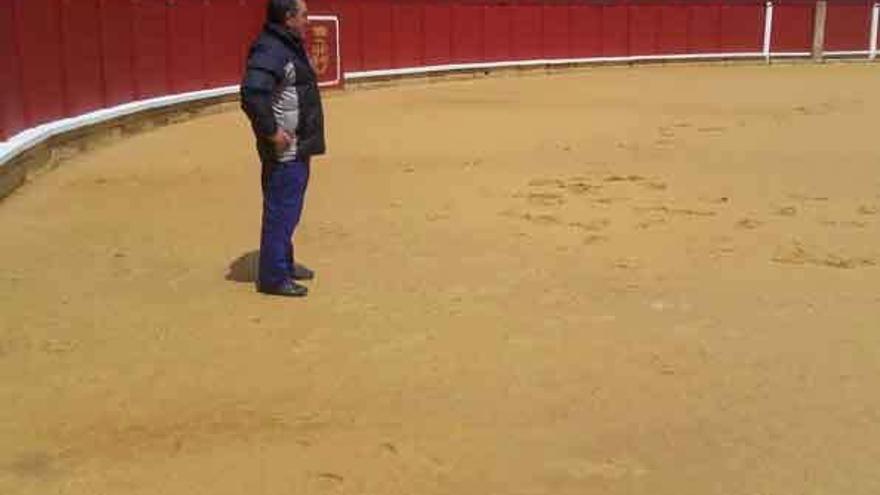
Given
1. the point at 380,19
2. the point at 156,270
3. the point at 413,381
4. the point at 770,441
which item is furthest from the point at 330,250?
the point at 380,19

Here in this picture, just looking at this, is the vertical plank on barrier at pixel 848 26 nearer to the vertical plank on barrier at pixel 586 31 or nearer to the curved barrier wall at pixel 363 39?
the curved barrier wall at pixel 363 39

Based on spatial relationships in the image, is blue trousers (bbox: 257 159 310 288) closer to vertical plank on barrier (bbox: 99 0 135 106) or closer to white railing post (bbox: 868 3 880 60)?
vertical plank on barrier (bbox: 99 0 135 106)

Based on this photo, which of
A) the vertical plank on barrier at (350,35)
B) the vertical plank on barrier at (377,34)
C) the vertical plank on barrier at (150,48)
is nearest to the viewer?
the vertical plank on barrier at (150,48)

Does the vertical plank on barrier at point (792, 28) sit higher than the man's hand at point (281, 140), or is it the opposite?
the man's hand at point (281, 140)

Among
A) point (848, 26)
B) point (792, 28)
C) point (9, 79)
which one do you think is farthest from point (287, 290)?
point (848, 26)

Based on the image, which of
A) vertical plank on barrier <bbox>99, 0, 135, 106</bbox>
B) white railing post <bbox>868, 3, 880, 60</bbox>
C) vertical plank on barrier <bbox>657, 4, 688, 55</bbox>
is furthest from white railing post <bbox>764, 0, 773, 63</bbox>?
vertical plank on barrier <bbox>99, 0, 135, 106</bbox>

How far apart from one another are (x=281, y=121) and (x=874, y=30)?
32565 millimetres

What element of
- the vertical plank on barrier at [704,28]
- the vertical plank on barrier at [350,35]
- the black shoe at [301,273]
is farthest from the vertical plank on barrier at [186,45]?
the vertical plank on barrier at [704,28]

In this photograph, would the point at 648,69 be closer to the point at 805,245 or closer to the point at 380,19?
the point at 380,19

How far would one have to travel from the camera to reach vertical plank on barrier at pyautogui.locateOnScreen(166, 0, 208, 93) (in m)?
14.9

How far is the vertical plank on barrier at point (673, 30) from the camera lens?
1209 inches

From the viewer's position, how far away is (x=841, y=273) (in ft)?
20.1

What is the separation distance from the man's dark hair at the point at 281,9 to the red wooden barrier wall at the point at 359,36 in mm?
4711

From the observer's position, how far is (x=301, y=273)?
5914 mm
